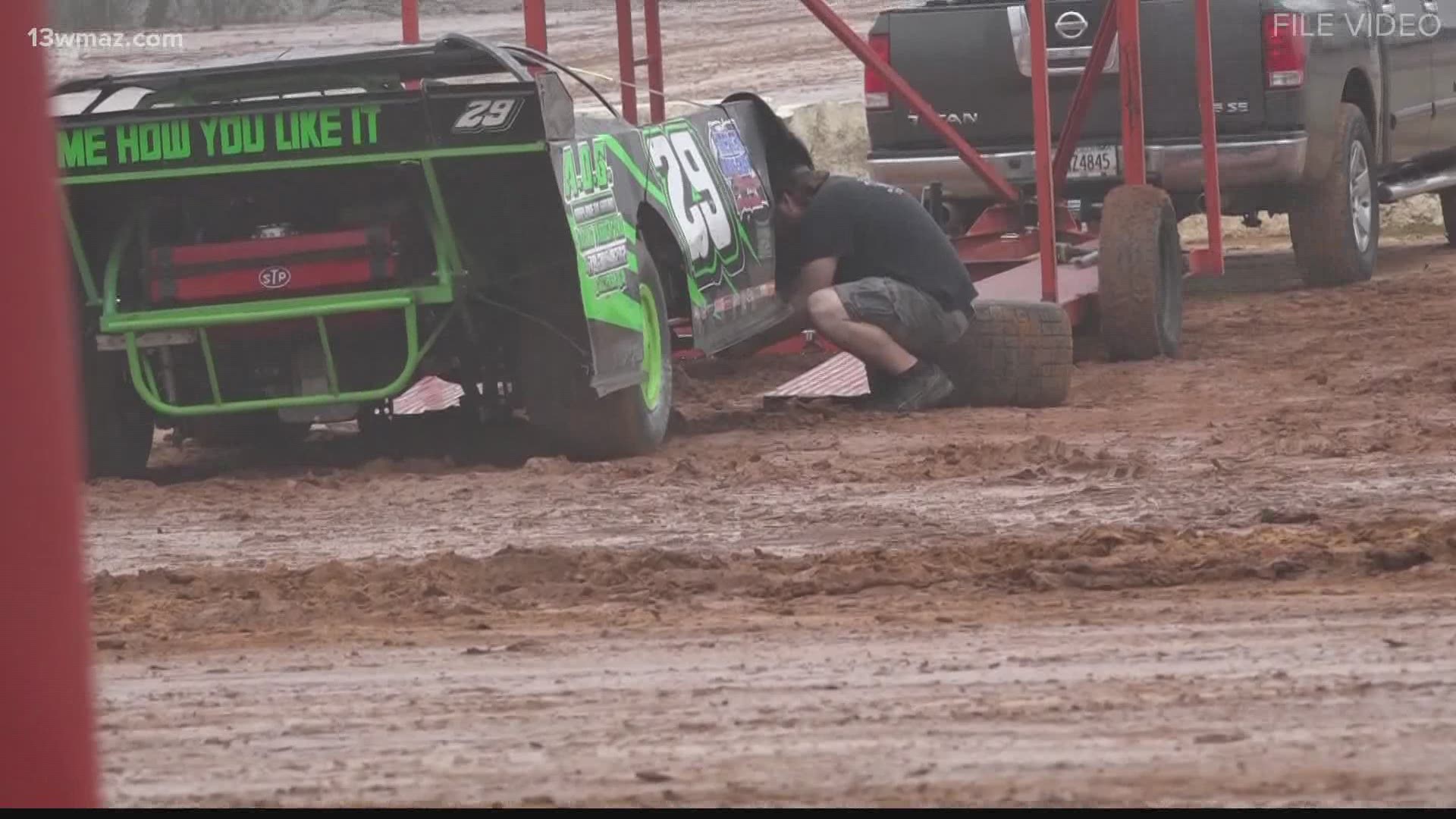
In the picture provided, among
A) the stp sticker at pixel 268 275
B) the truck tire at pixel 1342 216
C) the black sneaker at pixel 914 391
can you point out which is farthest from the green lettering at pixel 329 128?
the truck tire at pixel 1342 216

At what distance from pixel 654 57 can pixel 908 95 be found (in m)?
1.35

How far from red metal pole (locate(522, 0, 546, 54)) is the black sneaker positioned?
2.04 meters

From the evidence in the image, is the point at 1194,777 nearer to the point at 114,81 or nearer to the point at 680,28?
the point at 114,81

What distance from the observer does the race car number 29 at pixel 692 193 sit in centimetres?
882

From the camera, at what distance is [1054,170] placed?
11586 millimetres

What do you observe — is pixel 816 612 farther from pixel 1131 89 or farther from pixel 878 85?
pixel 878 85

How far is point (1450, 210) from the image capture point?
52.1ft

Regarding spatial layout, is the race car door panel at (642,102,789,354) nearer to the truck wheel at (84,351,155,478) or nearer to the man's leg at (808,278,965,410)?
the man's leg at (808,278,965,410)

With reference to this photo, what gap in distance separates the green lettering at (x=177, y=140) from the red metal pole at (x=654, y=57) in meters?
3.51

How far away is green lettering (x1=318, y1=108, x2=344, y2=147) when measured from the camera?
775cm

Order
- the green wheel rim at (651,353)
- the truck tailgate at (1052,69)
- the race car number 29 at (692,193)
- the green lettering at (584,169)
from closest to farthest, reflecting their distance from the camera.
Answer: the green lettering at (584,169) < the green wheel rim at (651,353) < the race car number 29 at (692,193) < the truck tailgate at (1052,69)

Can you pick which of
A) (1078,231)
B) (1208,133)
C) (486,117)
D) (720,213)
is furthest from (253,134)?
(1078,231)

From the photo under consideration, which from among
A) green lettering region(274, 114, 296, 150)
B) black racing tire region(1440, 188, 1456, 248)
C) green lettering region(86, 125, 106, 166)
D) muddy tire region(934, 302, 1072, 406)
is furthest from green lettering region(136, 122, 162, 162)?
black racing tire region(1440, 188, 1456, 248)

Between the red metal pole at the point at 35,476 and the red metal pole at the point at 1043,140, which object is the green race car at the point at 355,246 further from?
the red metal pole at the point at 35,476
